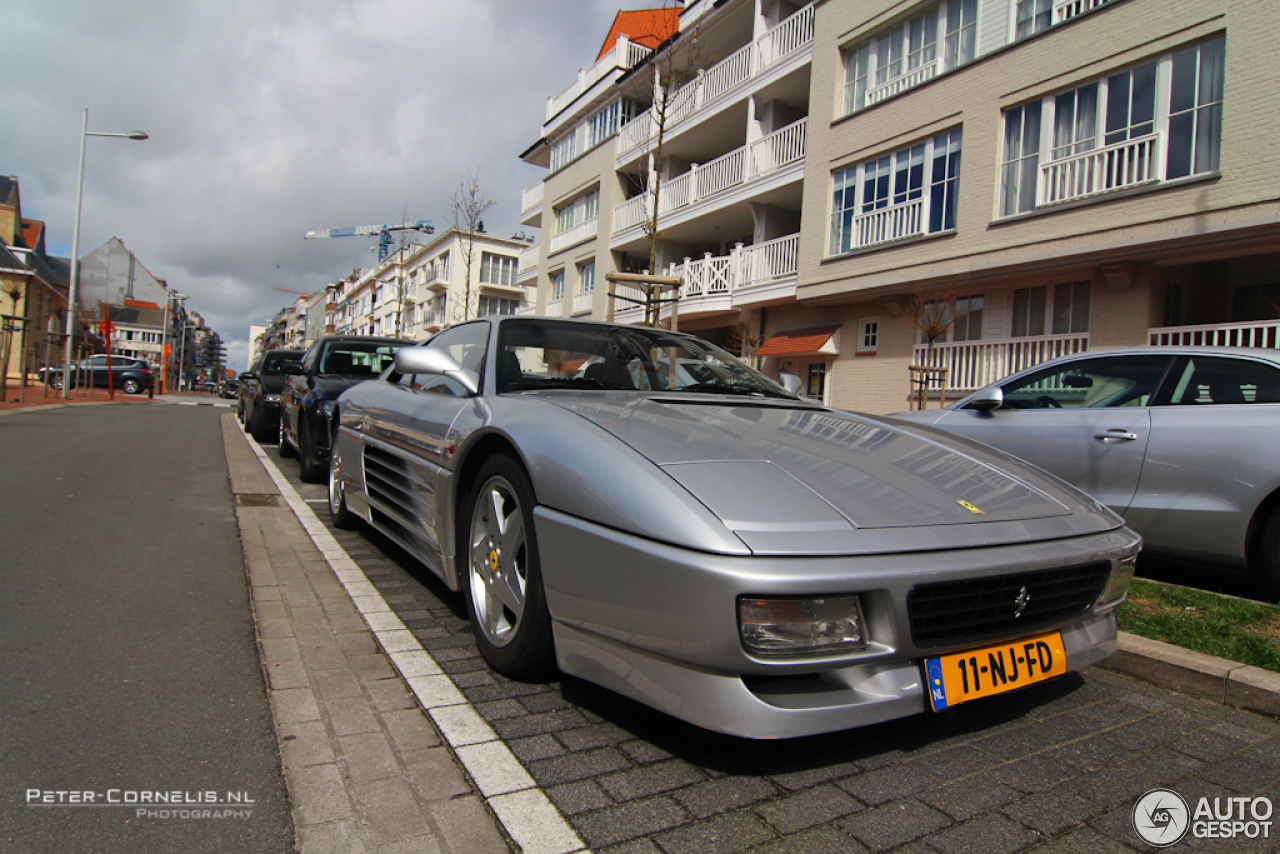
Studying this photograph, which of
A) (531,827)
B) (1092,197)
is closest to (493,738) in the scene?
(531,827)

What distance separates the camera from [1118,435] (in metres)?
4.16

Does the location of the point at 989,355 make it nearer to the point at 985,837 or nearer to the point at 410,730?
the point at 985,837

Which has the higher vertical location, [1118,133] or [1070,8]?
[1070,8]

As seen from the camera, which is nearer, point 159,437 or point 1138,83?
point 1138,83

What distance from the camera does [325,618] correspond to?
3295mm

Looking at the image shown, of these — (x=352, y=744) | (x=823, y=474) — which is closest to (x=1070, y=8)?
(x=823, y=474)

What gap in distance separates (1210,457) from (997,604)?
8.85 feet

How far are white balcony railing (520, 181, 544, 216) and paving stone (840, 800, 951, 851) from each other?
31170mm

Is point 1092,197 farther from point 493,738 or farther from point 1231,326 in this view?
point 493,738

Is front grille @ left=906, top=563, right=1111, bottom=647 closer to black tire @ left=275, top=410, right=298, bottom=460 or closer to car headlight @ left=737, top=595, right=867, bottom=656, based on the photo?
car headlight @ left=737, top=595, right=867, bottom=656

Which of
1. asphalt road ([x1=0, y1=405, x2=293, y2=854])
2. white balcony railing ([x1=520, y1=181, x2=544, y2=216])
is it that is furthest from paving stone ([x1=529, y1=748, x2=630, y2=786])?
white balcony railing ([x1=520, y1=181, x2=544, y2=216])

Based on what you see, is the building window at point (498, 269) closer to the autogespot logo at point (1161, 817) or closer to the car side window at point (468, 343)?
the car side window at point (468, 343)

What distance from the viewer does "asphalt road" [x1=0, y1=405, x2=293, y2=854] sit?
1794 millimetres

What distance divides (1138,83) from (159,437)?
15.5 metres
